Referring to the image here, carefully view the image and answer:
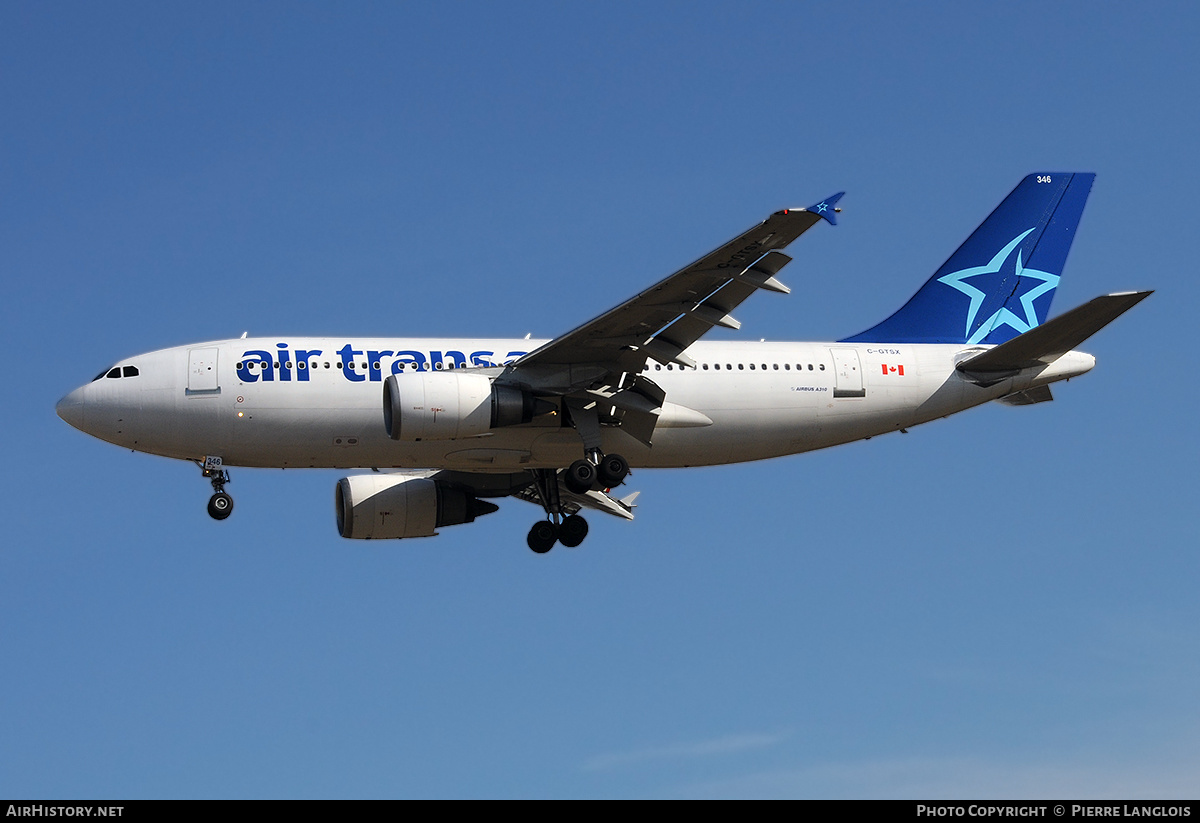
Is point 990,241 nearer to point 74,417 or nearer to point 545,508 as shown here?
point 545,508

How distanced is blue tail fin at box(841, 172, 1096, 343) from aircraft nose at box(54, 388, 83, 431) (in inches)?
629

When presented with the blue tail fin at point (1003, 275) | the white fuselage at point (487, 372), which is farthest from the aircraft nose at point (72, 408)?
the blue tail fin at point (1003, 275)

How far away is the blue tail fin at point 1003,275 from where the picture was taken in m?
32.9

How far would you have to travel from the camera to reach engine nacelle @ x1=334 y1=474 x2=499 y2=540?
33031 millimetres

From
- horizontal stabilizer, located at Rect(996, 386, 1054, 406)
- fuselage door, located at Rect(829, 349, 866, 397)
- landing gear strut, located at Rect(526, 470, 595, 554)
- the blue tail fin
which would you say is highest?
the blue tail fin

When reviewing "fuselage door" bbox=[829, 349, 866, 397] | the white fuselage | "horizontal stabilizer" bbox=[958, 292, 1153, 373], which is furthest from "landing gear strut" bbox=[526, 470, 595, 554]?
"horizontal stabilizer" bbox=[958, 292, 1153, 373]

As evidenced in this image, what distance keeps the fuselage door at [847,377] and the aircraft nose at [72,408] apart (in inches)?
590

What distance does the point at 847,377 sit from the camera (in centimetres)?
3072

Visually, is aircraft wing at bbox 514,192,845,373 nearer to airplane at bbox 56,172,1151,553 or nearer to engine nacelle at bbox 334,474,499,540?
airplane at bbox 56,172,1151,553

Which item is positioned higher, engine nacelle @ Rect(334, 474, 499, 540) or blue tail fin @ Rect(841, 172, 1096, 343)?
blue tail fin @ Rect(841, 172, 1096, 343)

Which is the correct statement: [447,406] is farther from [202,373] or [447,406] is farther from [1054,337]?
[1054,337]

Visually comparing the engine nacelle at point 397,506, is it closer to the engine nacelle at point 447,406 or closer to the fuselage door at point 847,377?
the engine nacelle at point 447,406
